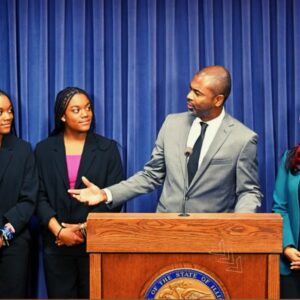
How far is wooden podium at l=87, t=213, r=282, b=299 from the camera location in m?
2.23

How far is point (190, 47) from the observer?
12.1ft

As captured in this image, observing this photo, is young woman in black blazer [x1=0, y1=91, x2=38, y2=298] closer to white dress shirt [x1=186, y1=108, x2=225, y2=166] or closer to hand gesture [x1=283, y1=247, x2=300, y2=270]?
white dress shirt [x1=186, y1=108, x2=225, y2=166]

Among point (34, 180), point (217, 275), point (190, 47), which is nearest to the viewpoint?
point (217, 275)

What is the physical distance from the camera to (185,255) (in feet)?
7.33

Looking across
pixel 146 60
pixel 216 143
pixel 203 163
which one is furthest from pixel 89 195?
pixel 146 60

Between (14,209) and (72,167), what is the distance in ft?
1.30

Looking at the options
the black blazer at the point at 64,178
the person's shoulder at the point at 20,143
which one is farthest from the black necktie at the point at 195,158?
the person's shoulder at the point at 20,143

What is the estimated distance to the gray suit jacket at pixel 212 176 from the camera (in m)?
2.93

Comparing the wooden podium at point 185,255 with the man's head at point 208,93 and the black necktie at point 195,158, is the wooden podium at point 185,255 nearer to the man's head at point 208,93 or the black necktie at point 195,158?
the black necktie at point 195,158

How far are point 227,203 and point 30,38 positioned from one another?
1.63 metres

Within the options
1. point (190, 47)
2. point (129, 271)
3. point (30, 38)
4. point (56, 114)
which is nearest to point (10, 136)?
point (56, 114)

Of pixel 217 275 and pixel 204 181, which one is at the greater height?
pixel 204 181

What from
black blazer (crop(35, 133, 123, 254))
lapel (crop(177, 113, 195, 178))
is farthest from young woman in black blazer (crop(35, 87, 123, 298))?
lapel (crop(177, 113, 195, 178))

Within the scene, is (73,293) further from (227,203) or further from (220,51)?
(220,51)
